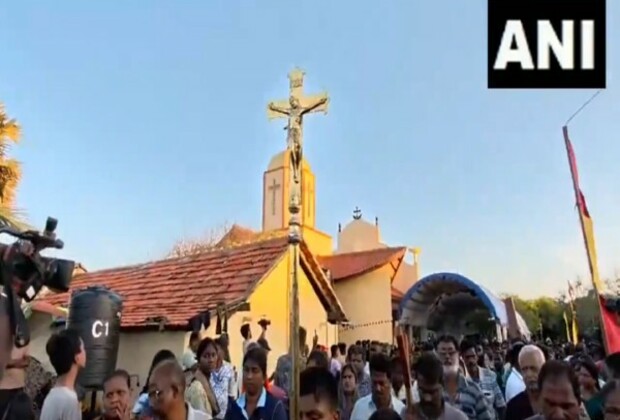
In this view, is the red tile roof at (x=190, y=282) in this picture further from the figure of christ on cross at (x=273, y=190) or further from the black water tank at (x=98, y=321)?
the black water tank at (x=98, y=321)

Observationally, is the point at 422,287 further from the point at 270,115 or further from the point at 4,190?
the point at 270,115

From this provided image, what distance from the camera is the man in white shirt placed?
18.0ft

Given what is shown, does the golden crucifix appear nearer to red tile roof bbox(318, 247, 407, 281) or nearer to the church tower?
the church tower

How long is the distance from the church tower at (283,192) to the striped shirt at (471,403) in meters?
2.06

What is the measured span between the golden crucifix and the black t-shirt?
2.50 m

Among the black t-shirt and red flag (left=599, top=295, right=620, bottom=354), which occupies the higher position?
red flag (left=599, top=295, right=620, bottom=354)

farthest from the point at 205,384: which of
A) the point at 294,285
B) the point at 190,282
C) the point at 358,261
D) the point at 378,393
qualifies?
the point at 358,261

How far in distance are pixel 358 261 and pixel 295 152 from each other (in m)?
22.0

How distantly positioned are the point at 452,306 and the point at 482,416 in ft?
71.4

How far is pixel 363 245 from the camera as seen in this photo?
39344mm

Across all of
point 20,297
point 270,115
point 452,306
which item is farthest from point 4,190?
point 452,306

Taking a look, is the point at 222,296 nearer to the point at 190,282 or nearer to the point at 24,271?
the point at 190,282

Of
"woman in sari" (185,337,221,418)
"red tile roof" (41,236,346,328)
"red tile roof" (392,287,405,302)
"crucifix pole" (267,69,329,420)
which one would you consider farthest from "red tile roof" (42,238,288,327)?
"red tile roof" (392,287,405,302)

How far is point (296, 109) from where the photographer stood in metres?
5.73
